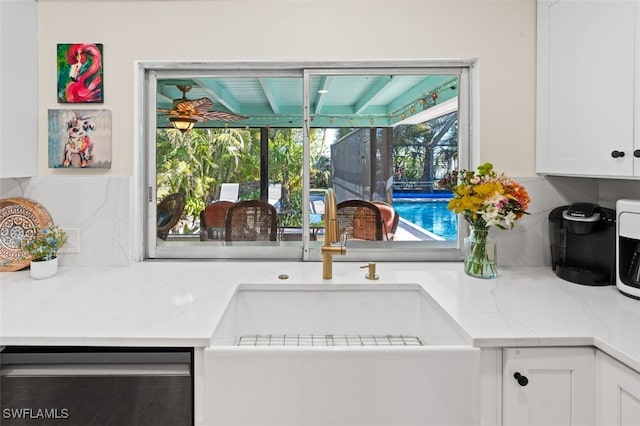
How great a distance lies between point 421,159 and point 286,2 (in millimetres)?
970

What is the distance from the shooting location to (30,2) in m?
1.88

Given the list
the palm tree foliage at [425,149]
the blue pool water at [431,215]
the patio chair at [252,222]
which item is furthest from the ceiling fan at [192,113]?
the blue pool water at [431,215]

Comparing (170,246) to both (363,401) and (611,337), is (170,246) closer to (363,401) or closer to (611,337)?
(363,401)

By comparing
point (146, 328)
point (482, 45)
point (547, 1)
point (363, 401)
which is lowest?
point (363, 401)

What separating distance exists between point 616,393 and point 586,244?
30.9 inches

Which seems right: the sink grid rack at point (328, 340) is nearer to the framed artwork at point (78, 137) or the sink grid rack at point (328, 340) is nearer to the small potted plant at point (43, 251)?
the small potted plant at point (43, 251)

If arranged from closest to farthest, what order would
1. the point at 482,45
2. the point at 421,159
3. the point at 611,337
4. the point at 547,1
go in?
the point at 611,337, the point at 547,1, the point at 482,45, the point at 421,159

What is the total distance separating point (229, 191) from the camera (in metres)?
2.12

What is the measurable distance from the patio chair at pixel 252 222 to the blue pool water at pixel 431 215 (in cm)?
62

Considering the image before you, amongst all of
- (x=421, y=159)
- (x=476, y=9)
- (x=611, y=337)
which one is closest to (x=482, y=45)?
(x=476, y=9)

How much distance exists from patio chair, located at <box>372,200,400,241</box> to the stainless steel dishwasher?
121 cm

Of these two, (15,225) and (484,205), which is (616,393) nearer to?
(484,205)

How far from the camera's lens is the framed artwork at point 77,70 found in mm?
1937

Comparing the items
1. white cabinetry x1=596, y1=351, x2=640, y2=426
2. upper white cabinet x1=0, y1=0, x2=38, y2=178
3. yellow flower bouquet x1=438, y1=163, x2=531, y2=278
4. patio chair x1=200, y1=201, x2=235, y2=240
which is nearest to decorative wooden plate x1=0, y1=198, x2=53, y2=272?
upper white cabinet x1=0, y1=0, x2=38, y2=178
